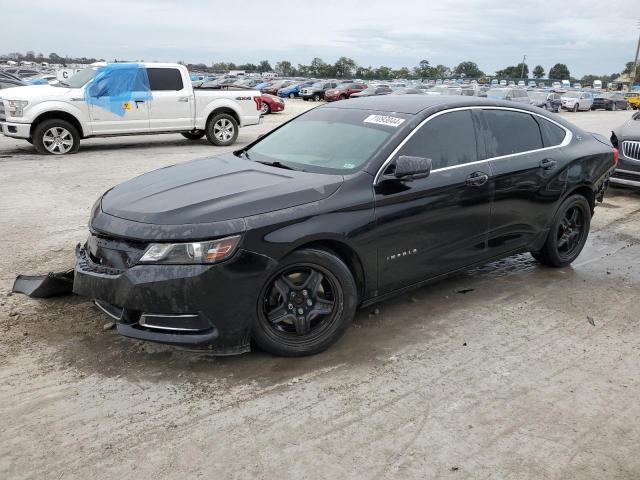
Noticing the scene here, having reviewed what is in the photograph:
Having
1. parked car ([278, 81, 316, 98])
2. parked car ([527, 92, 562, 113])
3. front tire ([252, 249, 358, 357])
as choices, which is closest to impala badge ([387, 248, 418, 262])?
front tire ([252, 249, 358, 357])

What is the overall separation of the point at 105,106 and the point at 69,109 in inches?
28.4

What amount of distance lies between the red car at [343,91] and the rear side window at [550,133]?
3229cm

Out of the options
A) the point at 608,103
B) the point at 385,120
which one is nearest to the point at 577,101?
the point at 608,103

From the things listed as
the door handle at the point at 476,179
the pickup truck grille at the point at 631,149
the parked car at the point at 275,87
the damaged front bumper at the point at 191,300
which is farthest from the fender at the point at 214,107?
the parked car at the point at 275,87

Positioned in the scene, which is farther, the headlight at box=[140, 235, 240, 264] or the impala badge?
the impala badge

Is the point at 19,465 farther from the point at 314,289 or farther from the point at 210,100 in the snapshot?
the point at 210,100

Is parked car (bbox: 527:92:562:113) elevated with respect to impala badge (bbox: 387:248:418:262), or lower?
elevated

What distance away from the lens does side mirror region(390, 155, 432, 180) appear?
13.1 feet

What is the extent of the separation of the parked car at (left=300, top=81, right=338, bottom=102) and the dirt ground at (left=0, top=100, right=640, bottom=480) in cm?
3585

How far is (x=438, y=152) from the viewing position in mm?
4453

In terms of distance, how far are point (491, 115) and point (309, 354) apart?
258 centimetres

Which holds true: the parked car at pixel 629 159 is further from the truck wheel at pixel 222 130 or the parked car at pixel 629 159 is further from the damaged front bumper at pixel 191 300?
the truck wheel at pixel 222 130

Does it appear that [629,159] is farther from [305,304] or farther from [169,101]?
[169,101]

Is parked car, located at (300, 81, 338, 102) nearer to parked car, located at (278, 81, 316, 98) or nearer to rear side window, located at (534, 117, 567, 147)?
parked car, located at (278, 81, 316, 98)
